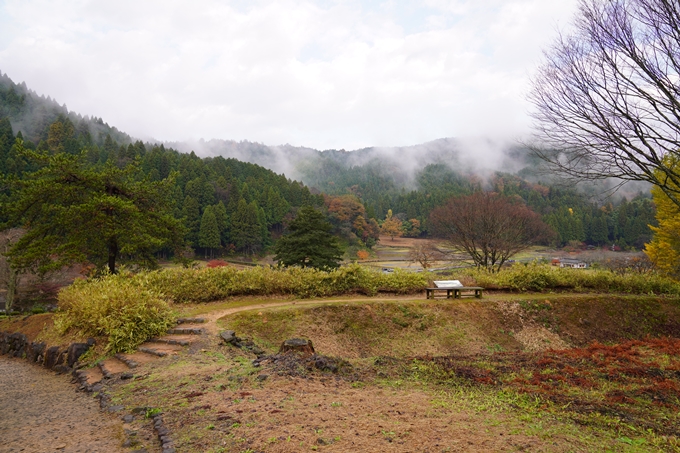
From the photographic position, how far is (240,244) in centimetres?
4975

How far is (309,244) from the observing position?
24203mm

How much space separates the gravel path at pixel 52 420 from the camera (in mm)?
3885

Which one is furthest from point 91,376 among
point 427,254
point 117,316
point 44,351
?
point 427,254

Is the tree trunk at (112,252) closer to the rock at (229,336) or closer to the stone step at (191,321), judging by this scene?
the stone step at (191,321)

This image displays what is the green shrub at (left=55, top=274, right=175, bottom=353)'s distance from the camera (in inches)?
307

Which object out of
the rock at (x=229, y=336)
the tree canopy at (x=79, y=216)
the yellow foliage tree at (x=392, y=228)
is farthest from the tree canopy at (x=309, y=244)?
the yellow foliage tree at (x=392, y=228)

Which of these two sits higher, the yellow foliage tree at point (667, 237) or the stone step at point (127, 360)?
the yellow foliage tree at point (667, 237)

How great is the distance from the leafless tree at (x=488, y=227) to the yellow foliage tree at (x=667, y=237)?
6103 mm

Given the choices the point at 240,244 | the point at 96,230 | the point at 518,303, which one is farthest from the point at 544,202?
the point at 96,230

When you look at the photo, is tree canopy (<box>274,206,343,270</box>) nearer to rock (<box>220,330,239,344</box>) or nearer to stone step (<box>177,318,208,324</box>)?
stone step (<box>177,318,208,324</box>)

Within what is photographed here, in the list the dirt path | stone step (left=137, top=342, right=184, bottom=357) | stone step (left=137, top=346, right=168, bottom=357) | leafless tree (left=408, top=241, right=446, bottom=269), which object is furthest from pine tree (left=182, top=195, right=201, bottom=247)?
stone step (left=137, top=346, right=168, bottom=357)

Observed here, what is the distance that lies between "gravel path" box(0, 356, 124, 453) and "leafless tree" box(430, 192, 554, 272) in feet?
67.9

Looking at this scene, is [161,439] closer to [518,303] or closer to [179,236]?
[518,303]

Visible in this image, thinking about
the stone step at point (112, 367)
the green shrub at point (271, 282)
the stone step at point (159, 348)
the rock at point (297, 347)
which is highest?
the green shrub at point (271, 282)
